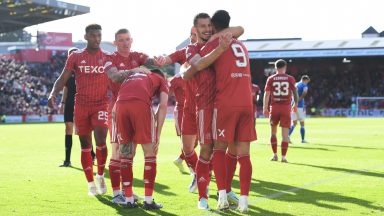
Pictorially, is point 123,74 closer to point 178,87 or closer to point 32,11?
point 178,87

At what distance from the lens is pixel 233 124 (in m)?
7.41

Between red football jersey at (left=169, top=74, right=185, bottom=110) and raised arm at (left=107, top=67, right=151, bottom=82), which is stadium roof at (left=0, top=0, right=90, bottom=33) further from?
raised arm at (left=107, top=67, right=151, bottom=82)

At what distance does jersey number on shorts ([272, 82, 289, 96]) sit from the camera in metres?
14.2

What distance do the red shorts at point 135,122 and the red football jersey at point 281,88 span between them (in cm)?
666

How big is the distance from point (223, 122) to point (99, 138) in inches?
105

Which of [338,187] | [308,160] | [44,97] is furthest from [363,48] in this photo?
[338,187]

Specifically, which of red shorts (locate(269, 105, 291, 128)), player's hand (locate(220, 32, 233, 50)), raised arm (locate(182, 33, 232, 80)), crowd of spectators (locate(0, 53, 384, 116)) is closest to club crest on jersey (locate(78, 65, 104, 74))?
raised arm (locate(182, 33, 232, 80))

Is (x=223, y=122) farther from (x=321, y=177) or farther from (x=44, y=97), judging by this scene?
(x=44, y=97)

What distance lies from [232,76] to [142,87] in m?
1.21

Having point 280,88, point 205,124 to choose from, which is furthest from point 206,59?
point 280,88

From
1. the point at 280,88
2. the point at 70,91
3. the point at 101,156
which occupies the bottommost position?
the point at 101,156

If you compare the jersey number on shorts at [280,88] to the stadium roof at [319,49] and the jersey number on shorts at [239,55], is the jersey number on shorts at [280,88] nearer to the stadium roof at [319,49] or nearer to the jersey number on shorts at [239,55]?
the jersey number on shorts at [239,55]

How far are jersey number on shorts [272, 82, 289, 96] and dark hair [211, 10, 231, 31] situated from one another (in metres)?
6.93

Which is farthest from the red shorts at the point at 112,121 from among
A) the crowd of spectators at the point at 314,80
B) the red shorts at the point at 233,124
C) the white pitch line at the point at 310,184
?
the crowd of spectators at the point at 314,80
